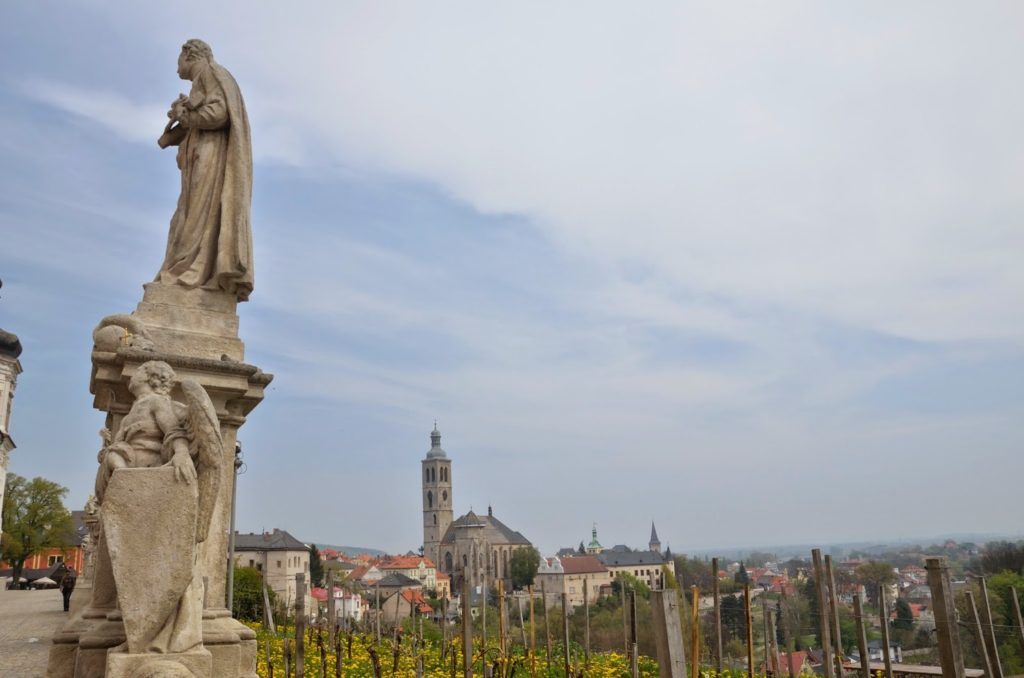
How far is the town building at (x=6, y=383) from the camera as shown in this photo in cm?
4900

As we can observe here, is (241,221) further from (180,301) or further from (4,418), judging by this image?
(4,418)

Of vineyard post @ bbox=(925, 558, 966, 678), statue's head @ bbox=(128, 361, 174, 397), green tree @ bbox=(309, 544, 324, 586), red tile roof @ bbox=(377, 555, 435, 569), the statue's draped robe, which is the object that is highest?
the statue's draped robe

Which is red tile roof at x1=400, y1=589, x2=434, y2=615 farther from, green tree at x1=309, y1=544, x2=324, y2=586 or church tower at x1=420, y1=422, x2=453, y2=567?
church tower at x1=420, y1=422, x2=453, y2=567

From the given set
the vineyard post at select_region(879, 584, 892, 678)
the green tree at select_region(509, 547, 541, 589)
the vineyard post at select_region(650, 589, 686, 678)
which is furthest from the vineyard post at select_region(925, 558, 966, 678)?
the green tree at select_region(509, 547, 541, 589)

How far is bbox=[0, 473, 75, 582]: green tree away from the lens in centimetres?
5288

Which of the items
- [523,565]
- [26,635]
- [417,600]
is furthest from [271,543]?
[26,635]

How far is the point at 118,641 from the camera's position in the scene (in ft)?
14.1

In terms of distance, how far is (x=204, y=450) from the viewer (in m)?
4.22

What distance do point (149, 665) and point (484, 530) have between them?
14112 centimetres

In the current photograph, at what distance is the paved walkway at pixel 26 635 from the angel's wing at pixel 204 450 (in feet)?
13.2

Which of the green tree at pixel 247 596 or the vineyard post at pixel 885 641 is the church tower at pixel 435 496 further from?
the vineyard post at pixel 885 641

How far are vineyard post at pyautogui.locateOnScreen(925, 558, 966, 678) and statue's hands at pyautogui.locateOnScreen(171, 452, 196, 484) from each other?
6367 mm

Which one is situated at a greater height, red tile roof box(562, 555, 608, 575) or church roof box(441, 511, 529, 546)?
church roof box(441, 511, 529, 546)

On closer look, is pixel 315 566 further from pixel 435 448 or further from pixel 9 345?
pixel 435 448
